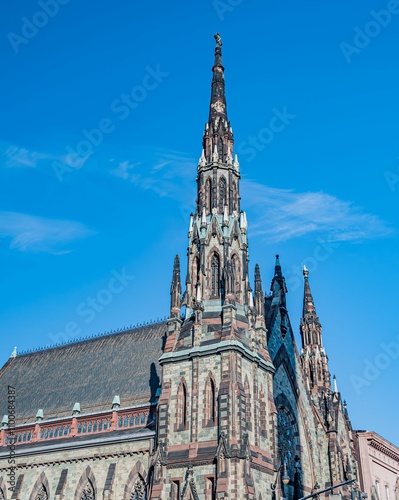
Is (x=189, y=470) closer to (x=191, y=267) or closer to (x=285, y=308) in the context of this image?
(x=191, y=267)

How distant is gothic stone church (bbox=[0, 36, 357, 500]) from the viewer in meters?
33.8

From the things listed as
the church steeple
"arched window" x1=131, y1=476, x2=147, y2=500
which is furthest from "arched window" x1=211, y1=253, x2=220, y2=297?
the church steeple

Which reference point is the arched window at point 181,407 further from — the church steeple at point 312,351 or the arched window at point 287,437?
the church steeple at point 312,351

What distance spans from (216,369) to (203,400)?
1.78m

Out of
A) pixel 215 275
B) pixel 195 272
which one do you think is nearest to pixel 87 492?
pixel 195 272

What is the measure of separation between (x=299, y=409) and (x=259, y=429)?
877 centimetres

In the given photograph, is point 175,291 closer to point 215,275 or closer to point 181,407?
point 215,275

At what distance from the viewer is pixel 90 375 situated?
47781mm

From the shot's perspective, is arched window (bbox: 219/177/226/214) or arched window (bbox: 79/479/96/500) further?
arched window (bbox: 219/177/226/214)

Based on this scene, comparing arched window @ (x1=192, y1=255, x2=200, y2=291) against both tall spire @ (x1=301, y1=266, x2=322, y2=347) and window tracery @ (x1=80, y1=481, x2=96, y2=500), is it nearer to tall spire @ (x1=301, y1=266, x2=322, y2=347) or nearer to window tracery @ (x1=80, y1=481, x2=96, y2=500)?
window tracery @ (x1=80, y1=481, x2=96, y2=500)

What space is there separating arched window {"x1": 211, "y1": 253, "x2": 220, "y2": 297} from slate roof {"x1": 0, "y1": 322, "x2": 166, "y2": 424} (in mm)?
7614

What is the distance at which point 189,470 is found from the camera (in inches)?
1292

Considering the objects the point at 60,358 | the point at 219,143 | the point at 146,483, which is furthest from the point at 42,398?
the point at 219,143

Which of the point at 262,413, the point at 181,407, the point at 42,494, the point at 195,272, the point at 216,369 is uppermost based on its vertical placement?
the point at 195,272
